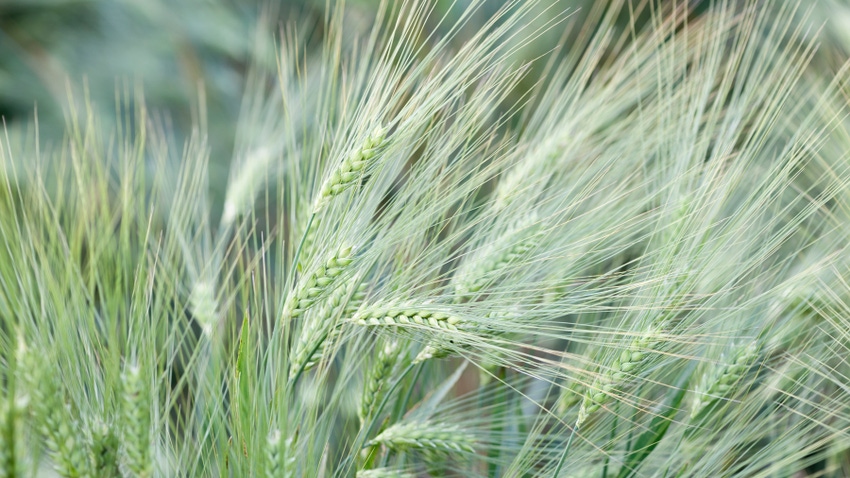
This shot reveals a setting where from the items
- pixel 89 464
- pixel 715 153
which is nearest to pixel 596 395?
pixel 715 153

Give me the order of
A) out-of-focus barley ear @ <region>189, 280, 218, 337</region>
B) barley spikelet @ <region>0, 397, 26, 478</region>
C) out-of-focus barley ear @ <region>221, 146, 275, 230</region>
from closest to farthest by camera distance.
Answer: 1. barley spikelet @ <region>0, 397, 26, 478</region>
2. out-of-focus barley ear @ <region>189, 280, 218, 337</region>
3. out-of-focus barley ear @ <region>221, 146, 275, 230</region>

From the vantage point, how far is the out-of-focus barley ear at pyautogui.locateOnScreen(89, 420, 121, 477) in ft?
1.25

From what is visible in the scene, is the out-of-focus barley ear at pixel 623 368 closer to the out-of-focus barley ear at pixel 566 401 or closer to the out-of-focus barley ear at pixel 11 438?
the out-of-focus barley ear at pixel 566 401

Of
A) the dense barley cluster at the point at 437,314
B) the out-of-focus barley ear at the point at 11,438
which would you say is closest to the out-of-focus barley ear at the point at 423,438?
the dense barley cluster at the point at 437,314

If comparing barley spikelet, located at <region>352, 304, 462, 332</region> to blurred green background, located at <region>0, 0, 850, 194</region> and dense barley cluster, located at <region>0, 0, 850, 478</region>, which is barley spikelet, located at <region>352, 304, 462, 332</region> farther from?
blurred green background, located at <region>0, 0, 850, 194</region>

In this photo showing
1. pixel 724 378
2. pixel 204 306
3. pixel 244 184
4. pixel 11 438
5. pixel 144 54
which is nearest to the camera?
pixel 11 438

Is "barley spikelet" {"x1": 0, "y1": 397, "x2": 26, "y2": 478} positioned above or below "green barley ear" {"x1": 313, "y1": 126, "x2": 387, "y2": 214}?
below

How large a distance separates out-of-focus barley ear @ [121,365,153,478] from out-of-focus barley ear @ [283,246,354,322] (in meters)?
0.09

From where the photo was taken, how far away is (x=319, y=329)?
15.8 inches

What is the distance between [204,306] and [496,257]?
0.83 ft

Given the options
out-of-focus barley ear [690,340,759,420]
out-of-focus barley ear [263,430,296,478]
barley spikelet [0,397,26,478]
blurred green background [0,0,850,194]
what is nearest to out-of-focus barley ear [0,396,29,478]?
barley spikelet [0,397,26,478]

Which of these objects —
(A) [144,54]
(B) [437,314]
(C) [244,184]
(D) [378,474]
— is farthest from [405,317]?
(A) [144,54]

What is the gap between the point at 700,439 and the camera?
466 millimetres

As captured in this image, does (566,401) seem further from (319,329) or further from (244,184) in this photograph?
(244,184)
